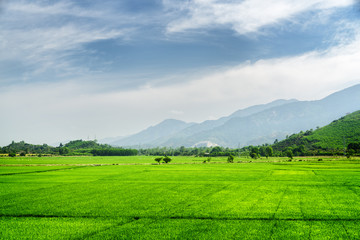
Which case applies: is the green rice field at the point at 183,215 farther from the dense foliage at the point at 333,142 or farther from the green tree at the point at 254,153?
the dense foliage at the point at 333,142

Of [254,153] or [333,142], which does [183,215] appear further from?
[333,142]

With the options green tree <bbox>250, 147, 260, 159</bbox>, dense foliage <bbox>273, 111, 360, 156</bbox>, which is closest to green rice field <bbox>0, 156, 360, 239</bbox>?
green tree <bbox>250, 147, 260, 159</bbox>

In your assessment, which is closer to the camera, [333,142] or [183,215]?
[183,215]

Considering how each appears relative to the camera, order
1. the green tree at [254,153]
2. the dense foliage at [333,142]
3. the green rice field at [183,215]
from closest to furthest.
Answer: the green rice field at [183,215] → the dense foliage at [333,142] → the green tree at [254,153]

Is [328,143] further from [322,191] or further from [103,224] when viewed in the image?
[103,224]

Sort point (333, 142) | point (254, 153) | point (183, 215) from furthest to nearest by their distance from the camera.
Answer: point (333, 142) → point (254, 153) → point (183, 215)

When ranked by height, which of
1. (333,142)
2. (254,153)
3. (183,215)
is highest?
(333,142)

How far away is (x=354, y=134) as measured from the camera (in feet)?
497

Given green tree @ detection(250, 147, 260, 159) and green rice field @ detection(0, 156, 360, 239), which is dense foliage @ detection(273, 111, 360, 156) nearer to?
green tree @ detection(250, 147, 260, 159)

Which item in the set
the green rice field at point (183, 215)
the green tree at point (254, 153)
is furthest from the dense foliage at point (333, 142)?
the green rice field at point (183, 215)

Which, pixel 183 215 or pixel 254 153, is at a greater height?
pixel 183 215

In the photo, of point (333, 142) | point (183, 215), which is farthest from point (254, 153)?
point (183, 215)

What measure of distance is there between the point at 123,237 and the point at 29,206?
43.2 ft

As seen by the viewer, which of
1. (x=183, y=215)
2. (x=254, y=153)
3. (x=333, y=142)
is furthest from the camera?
(x=333, y=142)
